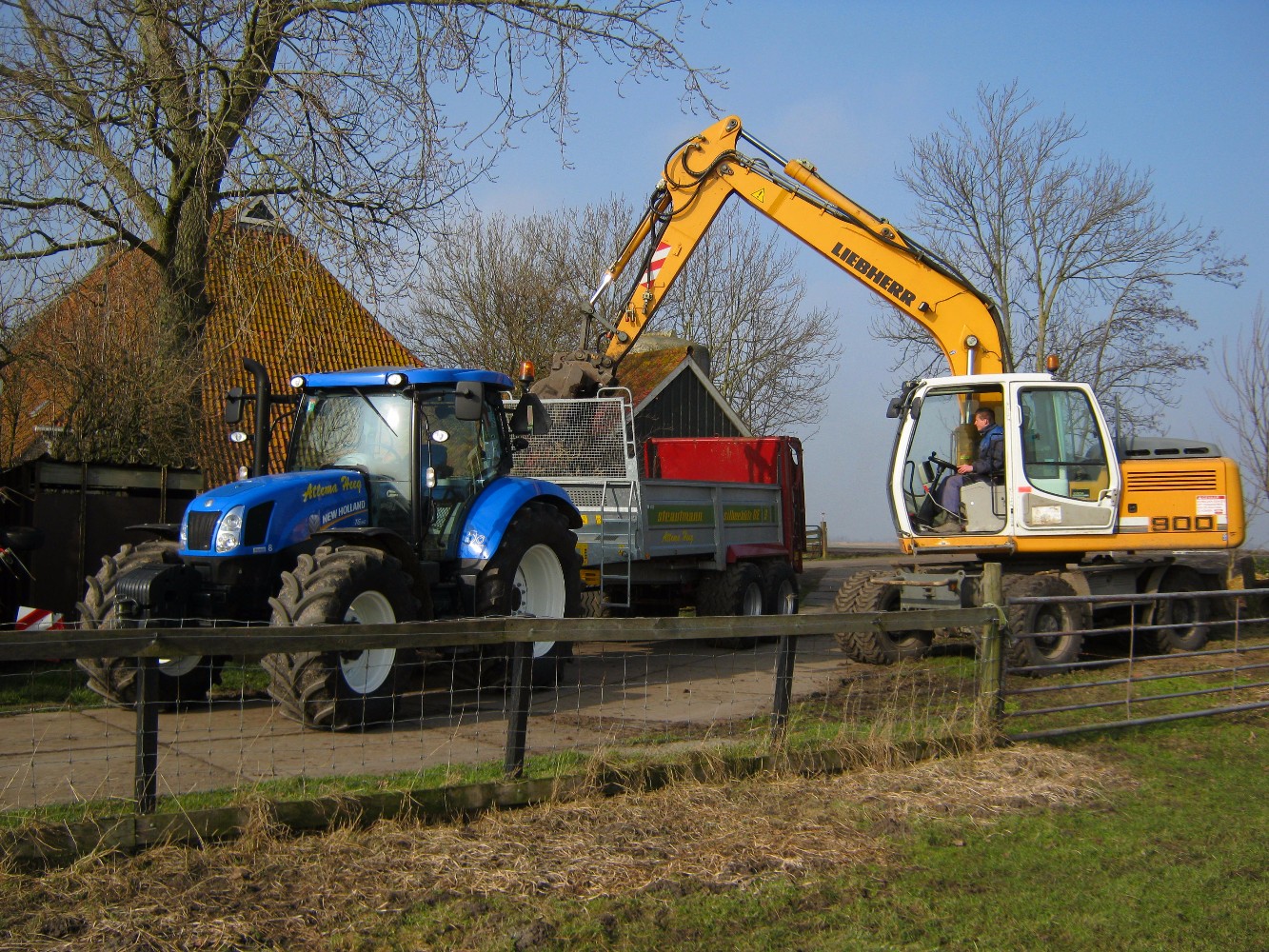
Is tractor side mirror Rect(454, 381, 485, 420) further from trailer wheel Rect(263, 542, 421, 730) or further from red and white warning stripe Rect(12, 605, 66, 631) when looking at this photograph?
red and white warning stripe Rect(12, 605, 66, 631)

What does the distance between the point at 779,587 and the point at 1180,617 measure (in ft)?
13.7

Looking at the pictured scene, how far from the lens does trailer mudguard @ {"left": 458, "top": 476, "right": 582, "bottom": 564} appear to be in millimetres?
8648

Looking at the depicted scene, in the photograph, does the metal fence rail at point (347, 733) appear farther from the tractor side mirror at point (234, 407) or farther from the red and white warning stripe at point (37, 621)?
the tractor side mirror at point (234, 407)

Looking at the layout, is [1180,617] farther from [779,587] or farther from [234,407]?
[234,407]

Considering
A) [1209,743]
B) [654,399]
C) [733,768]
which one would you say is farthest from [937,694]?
[654,399]

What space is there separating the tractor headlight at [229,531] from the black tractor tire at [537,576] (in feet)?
6.17

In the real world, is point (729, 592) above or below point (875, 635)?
above

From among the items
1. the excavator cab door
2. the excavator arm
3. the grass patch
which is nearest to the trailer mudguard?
the excavator arm

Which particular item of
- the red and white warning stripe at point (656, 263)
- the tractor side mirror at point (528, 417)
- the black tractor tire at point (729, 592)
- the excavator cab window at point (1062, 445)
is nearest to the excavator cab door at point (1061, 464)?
the excavator cab window at point (1062, 445)

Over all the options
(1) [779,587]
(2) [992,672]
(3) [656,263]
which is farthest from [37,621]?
(1) [779,587]

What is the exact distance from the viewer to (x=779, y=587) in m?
Answer: 13.2

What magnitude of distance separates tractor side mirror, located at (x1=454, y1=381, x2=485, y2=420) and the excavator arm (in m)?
3.56

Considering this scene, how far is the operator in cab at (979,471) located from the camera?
10.7 meters

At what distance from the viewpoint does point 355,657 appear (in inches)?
282
